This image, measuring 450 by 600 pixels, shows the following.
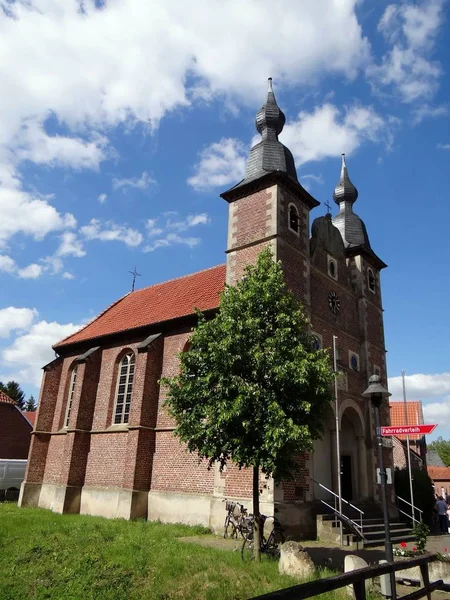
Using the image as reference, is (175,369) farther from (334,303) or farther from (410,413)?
(410,413)

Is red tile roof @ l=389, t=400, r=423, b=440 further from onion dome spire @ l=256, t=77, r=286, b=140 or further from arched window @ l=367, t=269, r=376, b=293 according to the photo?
onion dome spire @ l=256, t=77, r=286, b=140

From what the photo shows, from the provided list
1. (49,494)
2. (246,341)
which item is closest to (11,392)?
(49,494)

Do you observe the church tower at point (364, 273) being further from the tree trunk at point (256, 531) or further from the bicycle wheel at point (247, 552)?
the tree trunk at point (256, 531)

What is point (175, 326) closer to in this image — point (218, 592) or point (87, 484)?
point (87, 484)

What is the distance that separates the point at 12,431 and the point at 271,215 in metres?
26.9

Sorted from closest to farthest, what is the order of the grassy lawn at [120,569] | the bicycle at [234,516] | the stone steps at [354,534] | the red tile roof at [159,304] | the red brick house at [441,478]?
the grassy lawn at [120,569], the bicycle at [234,516], the stone steps at [354,534], the red tile roof at [159,304], the red brick house at [441,478]

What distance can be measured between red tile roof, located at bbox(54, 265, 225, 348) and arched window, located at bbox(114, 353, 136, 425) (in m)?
1.49

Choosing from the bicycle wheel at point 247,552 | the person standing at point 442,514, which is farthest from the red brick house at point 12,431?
the person standing at point 442,514

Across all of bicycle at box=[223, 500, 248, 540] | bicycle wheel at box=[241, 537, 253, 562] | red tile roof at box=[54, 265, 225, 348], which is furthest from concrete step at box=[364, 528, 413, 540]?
red tile roof at box=[54, 265, 225, 348]

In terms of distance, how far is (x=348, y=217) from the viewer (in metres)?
25.0

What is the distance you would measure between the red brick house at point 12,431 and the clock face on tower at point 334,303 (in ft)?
84.5

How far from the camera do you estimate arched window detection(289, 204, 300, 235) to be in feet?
64.0

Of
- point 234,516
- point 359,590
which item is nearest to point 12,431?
point 234,516

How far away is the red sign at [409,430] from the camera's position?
9367 millimetres
